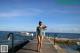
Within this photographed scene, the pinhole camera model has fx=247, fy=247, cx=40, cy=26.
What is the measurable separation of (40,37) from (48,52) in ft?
5.54

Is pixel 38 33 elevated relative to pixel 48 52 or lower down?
elevated

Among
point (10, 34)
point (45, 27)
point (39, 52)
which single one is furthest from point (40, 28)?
point (10, 34)

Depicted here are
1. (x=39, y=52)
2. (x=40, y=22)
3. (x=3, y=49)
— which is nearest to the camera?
(x=3, y=49)

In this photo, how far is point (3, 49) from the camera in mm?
10078

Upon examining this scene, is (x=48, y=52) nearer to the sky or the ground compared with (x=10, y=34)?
nearer to the ground

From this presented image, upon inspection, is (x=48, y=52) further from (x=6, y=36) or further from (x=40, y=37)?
(x=6, y=36)

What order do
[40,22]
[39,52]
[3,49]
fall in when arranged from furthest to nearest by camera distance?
[39,52]
[40,22]
[3,49]

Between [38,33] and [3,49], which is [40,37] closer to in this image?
[38,33]

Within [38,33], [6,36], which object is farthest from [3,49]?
[38,33]

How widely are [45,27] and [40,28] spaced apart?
295 mm

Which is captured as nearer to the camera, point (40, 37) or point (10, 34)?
point (10, 34)

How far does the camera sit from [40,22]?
14.2 metres

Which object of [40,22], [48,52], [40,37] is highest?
[40,22]

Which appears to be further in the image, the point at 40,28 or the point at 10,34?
the point at 40,28
